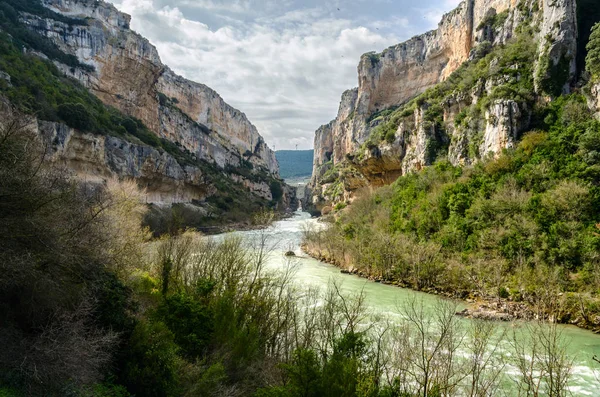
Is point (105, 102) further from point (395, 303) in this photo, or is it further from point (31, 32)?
point (395, 303)

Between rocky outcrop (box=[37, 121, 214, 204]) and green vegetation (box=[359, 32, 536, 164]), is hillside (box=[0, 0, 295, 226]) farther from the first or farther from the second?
green vegetation (box=[359, 32, 536, 164])

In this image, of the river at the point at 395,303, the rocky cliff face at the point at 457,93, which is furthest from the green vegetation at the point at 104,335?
the rocky cliff face at the point at 457,93

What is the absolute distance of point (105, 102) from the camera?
240 feet

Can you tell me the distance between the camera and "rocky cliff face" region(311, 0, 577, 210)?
3438 centimetres

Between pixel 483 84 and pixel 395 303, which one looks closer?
pixel 395 303

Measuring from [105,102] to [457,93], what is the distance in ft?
216

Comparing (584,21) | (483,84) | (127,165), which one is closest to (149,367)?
(483,84)

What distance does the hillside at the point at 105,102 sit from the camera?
4578cm

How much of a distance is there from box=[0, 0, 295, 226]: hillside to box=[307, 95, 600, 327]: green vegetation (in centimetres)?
3021

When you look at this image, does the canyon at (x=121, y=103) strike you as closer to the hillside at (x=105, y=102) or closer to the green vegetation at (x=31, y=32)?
the hillside at (x=105, y=102)

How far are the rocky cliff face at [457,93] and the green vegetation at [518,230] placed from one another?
11.5ft

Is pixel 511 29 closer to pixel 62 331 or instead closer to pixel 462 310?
pixel 462 310

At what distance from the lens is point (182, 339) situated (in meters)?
11.7

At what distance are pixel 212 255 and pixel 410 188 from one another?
31813 mm
